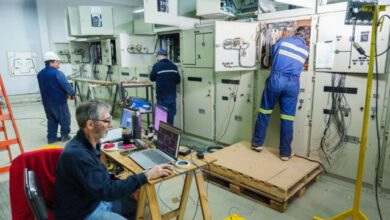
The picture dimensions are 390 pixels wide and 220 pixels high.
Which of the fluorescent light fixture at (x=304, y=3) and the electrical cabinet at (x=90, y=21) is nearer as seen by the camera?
the fluorescent light fixture at (x=304, y=3)

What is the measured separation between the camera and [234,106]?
409 centimetres

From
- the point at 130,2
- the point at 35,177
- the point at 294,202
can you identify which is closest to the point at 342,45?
the point at 294,202

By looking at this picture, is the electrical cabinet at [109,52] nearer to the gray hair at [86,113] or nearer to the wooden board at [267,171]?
the wooden board at [267,171]

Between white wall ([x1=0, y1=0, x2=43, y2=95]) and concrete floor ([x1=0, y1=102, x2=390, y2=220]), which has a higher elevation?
white wall ([x1=0, y1=0, x2=43, y2=95])

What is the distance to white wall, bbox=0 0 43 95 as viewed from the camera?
7.86 m

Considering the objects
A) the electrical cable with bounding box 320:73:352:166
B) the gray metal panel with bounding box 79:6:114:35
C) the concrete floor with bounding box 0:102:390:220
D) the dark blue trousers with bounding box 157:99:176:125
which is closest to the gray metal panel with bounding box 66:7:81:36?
the gray metal panel with bounding box 79:6:114:35

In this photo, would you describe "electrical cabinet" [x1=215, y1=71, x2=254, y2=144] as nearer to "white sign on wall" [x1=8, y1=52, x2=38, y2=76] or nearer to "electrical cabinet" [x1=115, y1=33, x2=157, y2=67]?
"electrical cabinet" [x1=115, y1=33, x2=157, y2=67]

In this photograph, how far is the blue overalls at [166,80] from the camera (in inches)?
174

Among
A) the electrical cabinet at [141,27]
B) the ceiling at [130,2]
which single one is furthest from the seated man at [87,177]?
the ceiling at [130,2]

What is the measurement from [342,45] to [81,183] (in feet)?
9.63

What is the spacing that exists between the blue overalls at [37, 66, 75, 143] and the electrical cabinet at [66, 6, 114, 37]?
153cm

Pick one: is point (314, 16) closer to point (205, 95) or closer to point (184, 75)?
point (205, 95)

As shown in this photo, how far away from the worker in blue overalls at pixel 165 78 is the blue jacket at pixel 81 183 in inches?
116

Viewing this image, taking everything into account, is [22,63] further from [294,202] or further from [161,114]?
[294,202]
